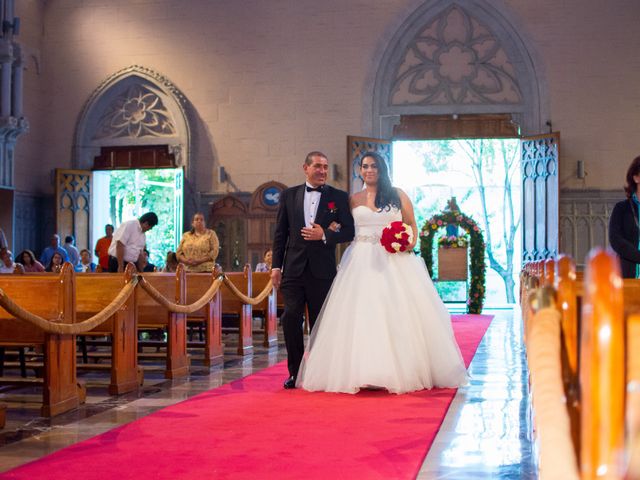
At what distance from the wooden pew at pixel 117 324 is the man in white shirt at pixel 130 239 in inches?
155

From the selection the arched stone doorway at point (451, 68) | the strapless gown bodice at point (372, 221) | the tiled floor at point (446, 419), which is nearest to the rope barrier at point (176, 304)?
the tiled floor at point (446, 419)

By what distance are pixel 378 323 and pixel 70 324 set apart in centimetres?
220

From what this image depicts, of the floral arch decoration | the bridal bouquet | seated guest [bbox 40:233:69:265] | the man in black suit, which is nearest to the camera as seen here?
the bridal bouquet

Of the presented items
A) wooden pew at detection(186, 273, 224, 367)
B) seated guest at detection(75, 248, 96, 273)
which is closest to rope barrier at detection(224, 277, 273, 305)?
wooden pew at detection(186, 273, 224, 367)

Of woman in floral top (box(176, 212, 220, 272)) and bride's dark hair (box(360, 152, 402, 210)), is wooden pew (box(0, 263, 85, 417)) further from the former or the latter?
woman in floral top (box(176, 212, 220, 272))

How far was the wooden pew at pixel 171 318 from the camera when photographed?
8089 millimetres

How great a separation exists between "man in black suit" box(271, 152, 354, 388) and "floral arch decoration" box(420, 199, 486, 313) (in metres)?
9.62

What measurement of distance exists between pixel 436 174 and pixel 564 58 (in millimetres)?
10026

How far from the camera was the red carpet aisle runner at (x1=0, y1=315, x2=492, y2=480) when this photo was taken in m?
4.20

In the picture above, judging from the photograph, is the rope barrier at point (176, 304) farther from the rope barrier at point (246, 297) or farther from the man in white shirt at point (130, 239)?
the man in white shirt at point (130, 239)

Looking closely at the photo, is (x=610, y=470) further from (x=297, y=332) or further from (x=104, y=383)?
(x=104, y=383)

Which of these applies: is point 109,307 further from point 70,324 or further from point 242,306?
point 242,306

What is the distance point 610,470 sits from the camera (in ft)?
4.03

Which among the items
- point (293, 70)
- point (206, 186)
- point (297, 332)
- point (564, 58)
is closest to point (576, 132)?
point (564, 58)
